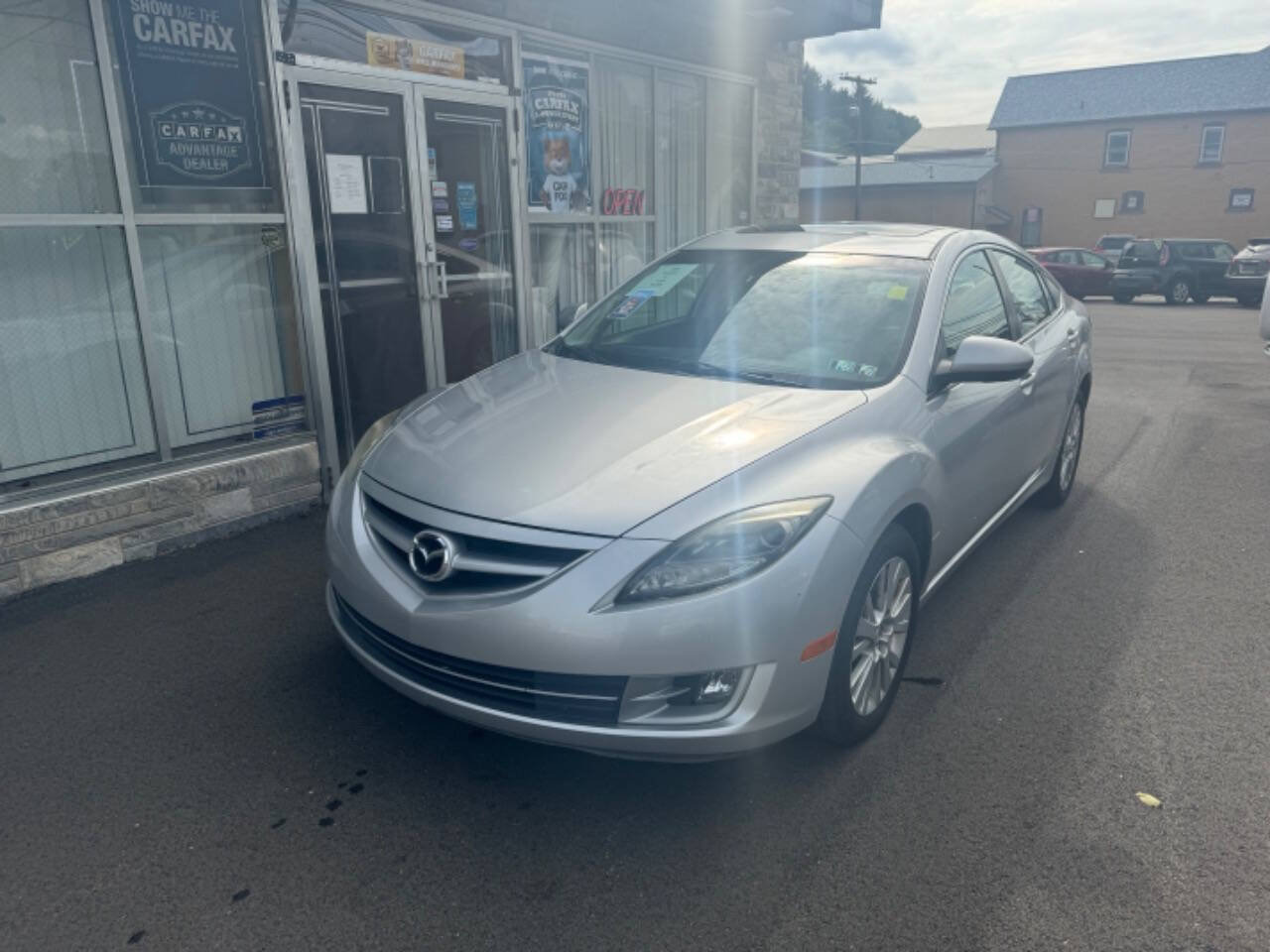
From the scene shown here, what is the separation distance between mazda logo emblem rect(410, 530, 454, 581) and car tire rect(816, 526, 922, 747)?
116 cm

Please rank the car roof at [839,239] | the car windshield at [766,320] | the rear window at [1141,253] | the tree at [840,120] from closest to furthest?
the car windshield at [766,320] → the car roof at [839,239] → the rear window at [1141,253] → the tree at [840,120]

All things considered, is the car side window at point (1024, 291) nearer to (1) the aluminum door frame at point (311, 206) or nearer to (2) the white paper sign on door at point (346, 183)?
(1) the aluminum door frame at point (311, 206)

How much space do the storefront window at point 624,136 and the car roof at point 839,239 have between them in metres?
3.28

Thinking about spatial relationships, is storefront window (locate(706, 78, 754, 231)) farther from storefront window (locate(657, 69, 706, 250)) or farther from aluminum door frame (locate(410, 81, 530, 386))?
aluminum door frame (locate(410, 81, 530, 386))

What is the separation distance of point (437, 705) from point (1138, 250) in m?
24.5

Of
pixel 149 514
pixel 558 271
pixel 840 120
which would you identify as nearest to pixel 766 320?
pixel 149 514

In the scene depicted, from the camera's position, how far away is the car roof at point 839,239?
4.13 metres

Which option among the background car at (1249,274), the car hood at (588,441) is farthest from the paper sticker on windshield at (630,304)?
the background car at (1249,274)

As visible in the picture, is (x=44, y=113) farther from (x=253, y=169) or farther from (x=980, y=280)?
(x=980, y=280)

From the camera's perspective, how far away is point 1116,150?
3966 centimetres

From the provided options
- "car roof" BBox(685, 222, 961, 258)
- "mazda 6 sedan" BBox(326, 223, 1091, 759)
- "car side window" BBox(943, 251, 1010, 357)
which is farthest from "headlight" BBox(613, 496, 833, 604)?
"car roof" BBox(685, 222, 961, 258)

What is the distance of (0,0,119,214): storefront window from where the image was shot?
172 inches

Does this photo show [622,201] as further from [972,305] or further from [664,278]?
[972,305]

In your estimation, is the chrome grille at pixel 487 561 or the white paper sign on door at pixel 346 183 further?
the white paper sign on door at pixel 346 183
